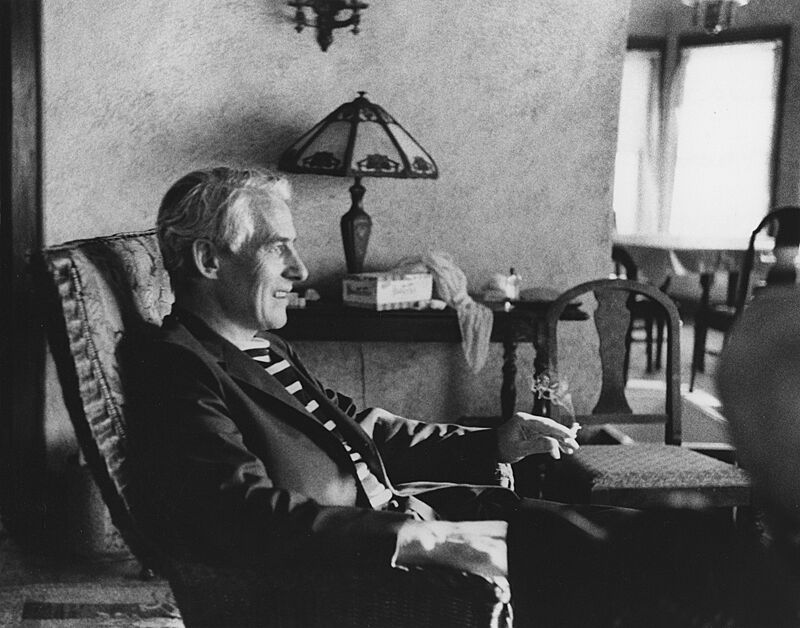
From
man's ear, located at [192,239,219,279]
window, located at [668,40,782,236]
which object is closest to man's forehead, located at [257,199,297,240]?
man's ear, located at [192,239,219,279]

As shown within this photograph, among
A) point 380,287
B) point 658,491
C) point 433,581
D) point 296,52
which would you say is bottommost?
point 658,491

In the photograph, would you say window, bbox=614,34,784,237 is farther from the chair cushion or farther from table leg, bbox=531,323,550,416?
the chair cushion

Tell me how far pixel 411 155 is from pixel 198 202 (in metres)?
1.52

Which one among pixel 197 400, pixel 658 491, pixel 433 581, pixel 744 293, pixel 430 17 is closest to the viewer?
pixel 433 581

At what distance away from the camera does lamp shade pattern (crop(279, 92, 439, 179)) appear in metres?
3.25

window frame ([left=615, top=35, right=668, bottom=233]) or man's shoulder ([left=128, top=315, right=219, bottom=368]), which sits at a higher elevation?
window frame ([left=615, top=35, right=668, bottom=233])

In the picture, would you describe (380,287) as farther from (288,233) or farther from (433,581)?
(433,581)

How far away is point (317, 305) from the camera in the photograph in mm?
3344

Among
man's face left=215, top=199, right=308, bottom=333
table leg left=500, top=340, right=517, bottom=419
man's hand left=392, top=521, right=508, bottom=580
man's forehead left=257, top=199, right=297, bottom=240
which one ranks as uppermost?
man's forehead left=257, top=199, right=297, bottom=240

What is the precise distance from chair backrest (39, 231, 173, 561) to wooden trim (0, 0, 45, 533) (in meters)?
1.27

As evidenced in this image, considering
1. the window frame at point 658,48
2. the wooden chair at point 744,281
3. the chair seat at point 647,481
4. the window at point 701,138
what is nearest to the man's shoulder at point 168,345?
the chair seat at point 647,481

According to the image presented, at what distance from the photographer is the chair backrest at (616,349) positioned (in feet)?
10.2

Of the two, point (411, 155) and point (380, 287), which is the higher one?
point (411, 155)

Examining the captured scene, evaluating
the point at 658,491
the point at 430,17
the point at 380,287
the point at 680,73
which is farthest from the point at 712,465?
the point at 680,73
